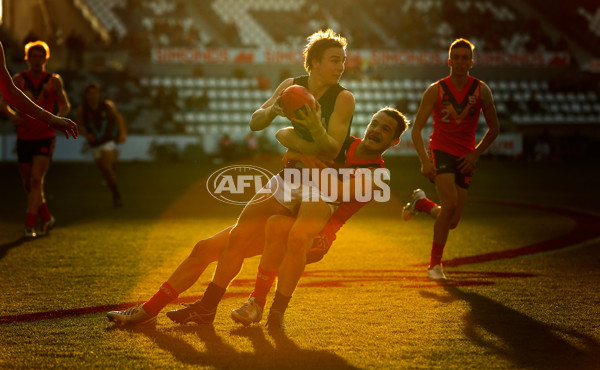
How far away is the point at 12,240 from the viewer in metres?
9.09

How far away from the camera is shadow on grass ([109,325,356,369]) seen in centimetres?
397

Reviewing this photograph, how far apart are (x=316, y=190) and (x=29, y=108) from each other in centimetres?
183

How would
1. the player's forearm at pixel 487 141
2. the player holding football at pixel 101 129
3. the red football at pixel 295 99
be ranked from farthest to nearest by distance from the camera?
the player holding football at pixel 101 129 → the player's forearm at pixel 487 141 → the red football at pixel 295 99

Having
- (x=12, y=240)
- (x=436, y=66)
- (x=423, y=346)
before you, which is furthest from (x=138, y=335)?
(x=436, y=66)

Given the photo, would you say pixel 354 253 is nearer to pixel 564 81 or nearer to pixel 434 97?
pixel 434 97

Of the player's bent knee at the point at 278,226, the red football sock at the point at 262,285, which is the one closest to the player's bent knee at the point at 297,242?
the player's bent knee at the point at 278,226

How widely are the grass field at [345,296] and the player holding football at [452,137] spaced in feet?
1.77

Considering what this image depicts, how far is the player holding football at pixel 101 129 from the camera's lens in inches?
501

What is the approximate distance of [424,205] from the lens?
7.23 m

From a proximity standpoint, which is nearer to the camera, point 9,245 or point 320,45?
point 320,45

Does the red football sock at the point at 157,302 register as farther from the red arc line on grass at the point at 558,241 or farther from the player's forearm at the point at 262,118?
the red arc line on grass at the point at 558,241

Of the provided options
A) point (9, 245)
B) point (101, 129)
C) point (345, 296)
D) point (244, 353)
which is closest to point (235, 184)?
point (101, 129)

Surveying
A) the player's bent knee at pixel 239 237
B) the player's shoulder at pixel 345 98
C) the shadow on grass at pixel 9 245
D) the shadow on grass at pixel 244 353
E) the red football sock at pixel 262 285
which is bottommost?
the shadow on grass at pixel 9 245

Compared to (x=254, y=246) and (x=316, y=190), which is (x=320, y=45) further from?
(x=254, y=246)
